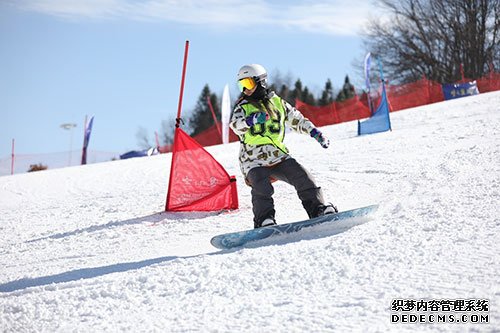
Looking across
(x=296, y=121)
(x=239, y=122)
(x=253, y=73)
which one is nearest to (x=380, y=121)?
(x=296, y=121)

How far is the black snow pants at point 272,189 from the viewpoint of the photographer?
5527 mm

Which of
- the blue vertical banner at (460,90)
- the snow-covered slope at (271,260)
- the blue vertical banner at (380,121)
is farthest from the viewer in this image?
the blue vertical banner at (460,90)

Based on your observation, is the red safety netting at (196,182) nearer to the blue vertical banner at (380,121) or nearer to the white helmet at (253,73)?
the white helmet at (253,73)

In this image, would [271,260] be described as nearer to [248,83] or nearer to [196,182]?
→ [248,83]

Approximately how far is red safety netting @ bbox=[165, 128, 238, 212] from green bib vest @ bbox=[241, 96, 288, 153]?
5.31 ft

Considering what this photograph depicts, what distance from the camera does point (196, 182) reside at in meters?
7.50

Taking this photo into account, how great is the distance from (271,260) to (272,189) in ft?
4.29

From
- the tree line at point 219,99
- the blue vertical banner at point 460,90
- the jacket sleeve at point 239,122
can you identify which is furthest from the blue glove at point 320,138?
the tree line at point 219,99

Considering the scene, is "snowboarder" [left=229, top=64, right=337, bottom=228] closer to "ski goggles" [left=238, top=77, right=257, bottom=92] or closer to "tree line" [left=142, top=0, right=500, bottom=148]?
"ski goggles" [left=238, top=77, right=257, bottom=92]

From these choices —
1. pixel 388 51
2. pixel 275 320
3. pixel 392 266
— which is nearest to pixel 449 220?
pixel 392 266

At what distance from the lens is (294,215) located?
22.1 ft

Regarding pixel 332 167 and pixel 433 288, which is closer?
pixel 433 288

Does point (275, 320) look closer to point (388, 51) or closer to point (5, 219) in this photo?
point (5, 219)

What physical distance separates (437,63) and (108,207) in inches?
1355
